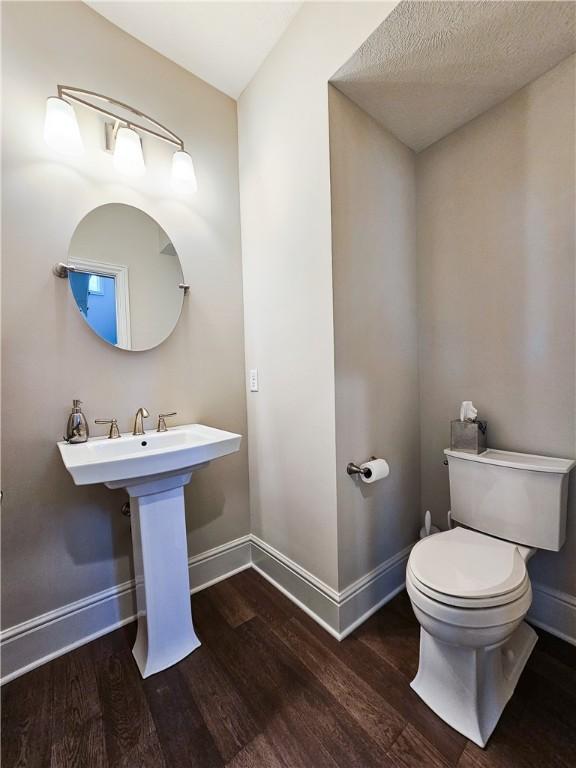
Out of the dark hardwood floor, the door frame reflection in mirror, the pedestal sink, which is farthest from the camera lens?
the door frame reflection in mirror

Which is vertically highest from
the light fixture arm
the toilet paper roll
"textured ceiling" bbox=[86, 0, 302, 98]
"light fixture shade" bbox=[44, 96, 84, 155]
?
"textured ceiling" bbox=[86, 0, 302, 98]

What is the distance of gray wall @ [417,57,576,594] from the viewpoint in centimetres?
128

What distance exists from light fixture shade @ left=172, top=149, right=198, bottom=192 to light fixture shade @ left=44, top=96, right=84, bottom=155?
1.30 feet

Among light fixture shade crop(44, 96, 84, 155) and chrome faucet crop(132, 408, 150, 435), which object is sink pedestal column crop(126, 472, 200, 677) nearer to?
chrome faucet crop(132, 408, 150, 435)

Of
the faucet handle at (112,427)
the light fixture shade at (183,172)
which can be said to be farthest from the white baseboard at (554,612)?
the light fixture shade at (183,172)

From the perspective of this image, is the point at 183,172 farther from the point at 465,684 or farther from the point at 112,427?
the point at 465,684

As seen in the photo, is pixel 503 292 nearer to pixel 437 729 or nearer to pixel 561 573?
pixel 561 573

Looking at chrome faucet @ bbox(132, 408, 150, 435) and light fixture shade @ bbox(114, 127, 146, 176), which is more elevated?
light fixture shade @ bbox(114, 127, 146, 176)

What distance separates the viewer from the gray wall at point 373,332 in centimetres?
132

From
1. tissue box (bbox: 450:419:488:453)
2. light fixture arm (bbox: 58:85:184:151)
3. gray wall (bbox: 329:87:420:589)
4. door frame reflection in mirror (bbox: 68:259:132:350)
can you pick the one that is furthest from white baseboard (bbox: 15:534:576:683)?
light fixture arm (bbox: 58:85:184:151)

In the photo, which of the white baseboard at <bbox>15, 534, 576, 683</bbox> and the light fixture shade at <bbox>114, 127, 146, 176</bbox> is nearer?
the white baseboard at <bbox>15, 534, 576, 683</bbox>

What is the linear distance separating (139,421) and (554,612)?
200 cm

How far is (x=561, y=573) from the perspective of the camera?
133 centimetres

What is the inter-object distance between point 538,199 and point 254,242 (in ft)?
4.27
